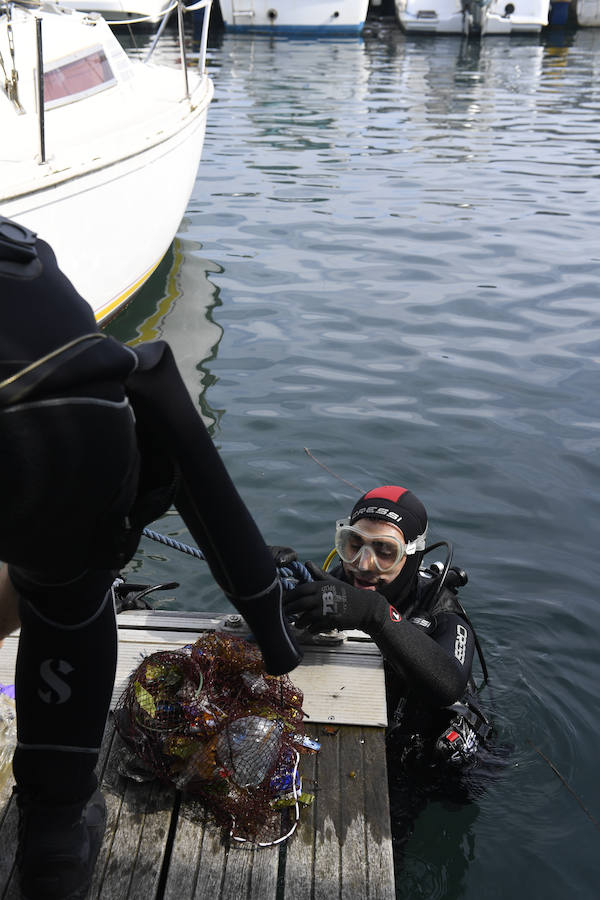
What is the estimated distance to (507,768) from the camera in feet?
12.2

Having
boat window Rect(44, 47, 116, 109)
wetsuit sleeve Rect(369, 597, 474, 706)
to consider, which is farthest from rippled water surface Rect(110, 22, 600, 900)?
boat window Rect(44, 47, 116, 109)

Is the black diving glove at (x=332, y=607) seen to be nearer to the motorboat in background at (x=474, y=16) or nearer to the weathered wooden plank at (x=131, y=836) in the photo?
the weathered wooden plank at (x=131, y=836)

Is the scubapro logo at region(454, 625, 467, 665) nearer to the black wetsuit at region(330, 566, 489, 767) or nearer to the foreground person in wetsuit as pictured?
the black wetsuit at region(330, 566, 489, 767)

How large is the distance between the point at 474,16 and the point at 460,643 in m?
35.5

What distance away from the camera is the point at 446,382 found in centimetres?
732

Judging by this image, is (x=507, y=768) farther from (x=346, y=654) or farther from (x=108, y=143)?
(x=108, y=143)

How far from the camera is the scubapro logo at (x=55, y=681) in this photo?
198 cm

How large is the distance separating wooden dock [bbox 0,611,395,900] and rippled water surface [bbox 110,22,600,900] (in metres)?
0.70

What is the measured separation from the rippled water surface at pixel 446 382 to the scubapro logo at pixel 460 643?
2.02ft

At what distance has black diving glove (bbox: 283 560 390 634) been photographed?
10.0 ft

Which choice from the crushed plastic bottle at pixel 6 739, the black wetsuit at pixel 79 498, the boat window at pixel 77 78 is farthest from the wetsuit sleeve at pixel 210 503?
the boat window at pixel 77 78

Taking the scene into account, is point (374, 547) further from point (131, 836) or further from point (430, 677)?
point (131, 836)

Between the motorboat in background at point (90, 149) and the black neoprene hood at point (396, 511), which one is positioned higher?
the motorboat in background at point (90, 149)

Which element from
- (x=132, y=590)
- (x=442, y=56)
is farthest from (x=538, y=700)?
(x=442, y=56)
